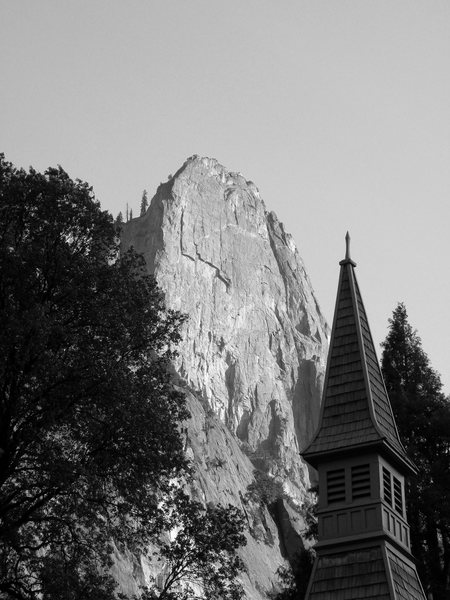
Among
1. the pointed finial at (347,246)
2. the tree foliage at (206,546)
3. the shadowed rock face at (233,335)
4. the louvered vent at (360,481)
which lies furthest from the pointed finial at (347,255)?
the shadowed rock face at (233,335)

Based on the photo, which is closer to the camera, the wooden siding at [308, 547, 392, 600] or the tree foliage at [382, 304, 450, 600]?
the wooden siding at [308, 547, 392, 600]

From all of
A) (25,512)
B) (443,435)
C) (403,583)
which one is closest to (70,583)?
(25,512)

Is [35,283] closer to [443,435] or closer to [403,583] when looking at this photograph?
[403,583]

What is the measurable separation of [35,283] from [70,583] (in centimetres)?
558

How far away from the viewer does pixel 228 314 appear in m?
186

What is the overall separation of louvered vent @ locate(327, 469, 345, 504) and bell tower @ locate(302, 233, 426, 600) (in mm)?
22

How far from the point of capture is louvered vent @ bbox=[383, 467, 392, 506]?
23.5 m

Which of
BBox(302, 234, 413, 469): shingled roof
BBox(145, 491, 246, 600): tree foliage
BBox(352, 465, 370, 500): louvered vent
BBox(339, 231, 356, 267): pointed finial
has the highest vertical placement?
BBox(339, 231, 356, 267): pointed finial

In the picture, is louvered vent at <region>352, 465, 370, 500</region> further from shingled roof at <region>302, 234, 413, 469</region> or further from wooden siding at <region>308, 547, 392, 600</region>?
wooden siding at <region>308, 547, 392, 600</region>

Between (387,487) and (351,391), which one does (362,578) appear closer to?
(387,487)

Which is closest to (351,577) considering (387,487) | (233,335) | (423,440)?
(387,487)

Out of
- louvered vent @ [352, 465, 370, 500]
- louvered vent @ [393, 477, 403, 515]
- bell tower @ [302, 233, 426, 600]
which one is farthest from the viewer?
louvered vent @ [393, 477, 403, 515]

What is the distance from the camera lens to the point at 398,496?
24.4m

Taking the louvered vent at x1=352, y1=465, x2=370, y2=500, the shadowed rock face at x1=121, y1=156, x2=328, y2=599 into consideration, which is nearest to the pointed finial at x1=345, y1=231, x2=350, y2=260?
the louvered vent at x1=352, y1=465, x2=370, y2=500
